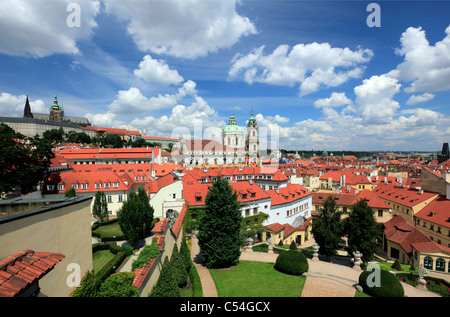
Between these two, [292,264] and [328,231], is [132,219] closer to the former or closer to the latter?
[292,264]

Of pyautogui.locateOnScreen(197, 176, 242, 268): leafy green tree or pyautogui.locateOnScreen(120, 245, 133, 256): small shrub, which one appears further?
pyautogui.locateOnScreen(120, 245, 133, 256): small shrub

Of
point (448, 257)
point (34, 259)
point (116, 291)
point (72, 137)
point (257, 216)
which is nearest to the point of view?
point (34, 259)

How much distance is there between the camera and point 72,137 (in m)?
132

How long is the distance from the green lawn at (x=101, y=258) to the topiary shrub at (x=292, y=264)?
18.3m

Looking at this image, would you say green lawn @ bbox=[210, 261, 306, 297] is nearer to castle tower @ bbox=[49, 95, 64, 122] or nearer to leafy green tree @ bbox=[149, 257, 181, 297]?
leafy green tree @ bbox=[149, 257, 181, 297]

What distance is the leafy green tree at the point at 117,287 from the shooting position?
362 inches

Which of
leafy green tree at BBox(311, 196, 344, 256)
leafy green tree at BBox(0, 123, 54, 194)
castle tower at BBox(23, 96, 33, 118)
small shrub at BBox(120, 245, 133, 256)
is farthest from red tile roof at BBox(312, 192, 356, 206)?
castle tower at BBox(23, 96, 33, 118)

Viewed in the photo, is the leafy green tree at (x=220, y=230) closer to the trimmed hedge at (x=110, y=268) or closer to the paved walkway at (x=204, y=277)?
the paved walkway at (x=204, y=277)

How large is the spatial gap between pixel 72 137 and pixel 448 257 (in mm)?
159618

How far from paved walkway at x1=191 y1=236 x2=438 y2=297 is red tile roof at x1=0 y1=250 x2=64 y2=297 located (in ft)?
45.3

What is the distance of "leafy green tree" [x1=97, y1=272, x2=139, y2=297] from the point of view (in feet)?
30.2

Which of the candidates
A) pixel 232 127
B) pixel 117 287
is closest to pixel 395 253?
pixel 117 287
